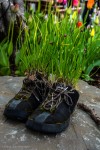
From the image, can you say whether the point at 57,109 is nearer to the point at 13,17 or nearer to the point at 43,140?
the point at 43,140

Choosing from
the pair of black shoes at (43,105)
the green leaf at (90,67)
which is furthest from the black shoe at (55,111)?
the green leaf at (90,67)

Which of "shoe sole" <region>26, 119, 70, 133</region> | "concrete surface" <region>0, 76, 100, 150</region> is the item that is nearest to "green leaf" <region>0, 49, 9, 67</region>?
"concrete surface" <region>0, 76, 100, 150</region>

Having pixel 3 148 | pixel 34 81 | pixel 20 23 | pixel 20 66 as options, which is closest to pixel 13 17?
pixel 20 23

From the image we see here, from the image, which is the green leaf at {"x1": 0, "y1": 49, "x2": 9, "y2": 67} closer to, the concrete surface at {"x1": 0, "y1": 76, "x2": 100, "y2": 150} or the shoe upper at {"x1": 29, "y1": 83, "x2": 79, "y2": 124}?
the concrete surface at {"x1": 0, "y1": 76, "x2": 100, "y2": 150}

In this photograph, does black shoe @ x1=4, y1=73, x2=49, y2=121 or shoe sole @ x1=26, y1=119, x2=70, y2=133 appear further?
black shoe @ x1=4, y1=73, x2=49, y2=121

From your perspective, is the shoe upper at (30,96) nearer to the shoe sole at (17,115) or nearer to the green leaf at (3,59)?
the shoe sole at (17,115)

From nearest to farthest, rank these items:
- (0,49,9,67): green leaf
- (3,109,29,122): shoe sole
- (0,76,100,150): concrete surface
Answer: (0,76,100,150): concrete surface < (3,109,29,122): shoe sole < (0,49,9,67): green leaf

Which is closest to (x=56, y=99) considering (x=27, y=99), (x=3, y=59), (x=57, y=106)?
(x=57, y=106)
